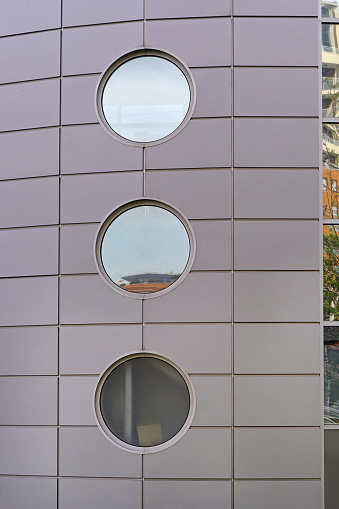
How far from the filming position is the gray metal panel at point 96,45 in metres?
8.37

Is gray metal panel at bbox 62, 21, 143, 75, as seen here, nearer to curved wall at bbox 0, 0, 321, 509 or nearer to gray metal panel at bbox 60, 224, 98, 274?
curved wall at bbox 0, 0, 321, 509

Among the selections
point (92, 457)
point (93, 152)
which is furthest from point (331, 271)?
point (92, 457)

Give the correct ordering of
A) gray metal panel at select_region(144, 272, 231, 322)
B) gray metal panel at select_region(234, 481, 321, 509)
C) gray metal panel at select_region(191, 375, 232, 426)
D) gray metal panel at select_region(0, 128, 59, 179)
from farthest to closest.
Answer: gray metal panel at select_region(0, 128, 59, 179) → gray metal panel at select_region(144, 272, 231, 322) → gray metal panel at select_region(191, 375, 232, 426) → gray metal panel at select_region(234, 481, 321, 509)

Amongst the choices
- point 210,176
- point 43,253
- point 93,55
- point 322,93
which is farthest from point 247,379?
point 93,55

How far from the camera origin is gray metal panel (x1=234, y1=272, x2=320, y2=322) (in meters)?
8.05

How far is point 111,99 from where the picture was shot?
27.8ft

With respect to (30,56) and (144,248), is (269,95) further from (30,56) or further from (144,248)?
(30,56)

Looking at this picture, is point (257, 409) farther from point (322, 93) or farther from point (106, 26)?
point (106, 26)

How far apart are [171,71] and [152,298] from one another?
318 cm

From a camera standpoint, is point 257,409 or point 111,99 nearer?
A: point 257,409

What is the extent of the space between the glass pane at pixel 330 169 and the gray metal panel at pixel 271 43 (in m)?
0.97

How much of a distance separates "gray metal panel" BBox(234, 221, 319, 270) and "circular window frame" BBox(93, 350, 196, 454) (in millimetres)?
1633

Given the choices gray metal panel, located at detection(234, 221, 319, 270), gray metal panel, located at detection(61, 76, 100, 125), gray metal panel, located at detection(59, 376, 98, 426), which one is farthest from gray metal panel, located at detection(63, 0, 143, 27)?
gray metal panel, located at detection(59, 376, 98, 426)

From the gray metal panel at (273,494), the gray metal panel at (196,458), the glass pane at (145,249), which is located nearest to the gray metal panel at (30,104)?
the glass pane at (145,249)
